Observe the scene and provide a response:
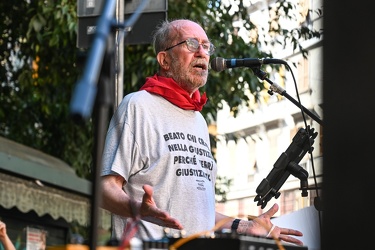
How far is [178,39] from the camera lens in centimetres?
430

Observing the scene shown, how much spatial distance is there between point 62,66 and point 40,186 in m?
1.55

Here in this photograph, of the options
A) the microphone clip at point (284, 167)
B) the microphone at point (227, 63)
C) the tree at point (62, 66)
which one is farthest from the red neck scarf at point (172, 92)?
the tree at point (62, 66)

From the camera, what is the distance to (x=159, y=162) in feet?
12.7

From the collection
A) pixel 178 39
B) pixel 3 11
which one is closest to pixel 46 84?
pixel 3 11

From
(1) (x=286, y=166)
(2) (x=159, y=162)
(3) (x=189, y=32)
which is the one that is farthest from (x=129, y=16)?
(2) (x=159, y=162)

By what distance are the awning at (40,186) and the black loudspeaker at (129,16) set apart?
14.4ft

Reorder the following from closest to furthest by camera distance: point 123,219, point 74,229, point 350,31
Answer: point 350,31 < point 123,219 < point 74,229

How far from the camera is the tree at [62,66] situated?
11.0 metres

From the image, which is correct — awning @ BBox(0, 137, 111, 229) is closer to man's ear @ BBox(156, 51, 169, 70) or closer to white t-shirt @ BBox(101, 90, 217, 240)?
man's ear @ BBox(156, 51, 169, 70)

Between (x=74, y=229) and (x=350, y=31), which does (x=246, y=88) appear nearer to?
(x=74, y=229)

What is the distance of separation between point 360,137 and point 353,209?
13cm

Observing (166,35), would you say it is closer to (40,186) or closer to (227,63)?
(227,63)

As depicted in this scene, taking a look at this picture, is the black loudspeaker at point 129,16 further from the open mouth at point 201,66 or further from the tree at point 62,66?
the tree at point 62,66

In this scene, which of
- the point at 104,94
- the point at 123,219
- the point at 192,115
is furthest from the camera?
the point at 192,115
